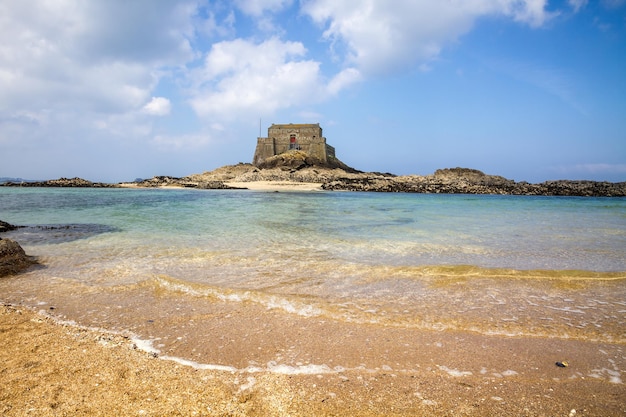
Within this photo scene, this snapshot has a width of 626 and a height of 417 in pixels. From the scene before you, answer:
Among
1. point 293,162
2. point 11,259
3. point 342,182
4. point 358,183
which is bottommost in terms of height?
point 11,259

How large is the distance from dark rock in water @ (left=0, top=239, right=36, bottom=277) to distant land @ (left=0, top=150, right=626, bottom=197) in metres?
37.8

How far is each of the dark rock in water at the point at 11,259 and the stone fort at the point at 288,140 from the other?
189 feet

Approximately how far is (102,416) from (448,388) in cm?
219

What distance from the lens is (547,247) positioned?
24.9 ft

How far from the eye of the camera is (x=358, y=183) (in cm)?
4566

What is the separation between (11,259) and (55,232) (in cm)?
435

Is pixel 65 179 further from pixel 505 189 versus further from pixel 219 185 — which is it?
pixel 505 189

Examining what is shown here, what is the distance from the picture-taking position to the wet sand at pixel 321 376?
2.05 meters

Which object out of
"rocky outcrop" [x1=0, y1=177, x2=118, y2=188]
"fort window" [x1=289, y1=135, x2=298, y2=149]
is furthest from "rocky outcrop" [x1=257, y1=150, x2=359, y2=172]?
"rocky outcrop" [x1=0, y1=177, x2=118, y2=188]

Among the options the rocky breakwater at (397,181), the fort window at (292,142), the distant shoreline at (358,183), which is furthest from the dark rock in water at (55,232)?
the fort window at (292,142)

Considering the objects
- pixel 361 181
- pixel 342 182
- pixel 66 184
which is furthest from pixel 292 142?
pixel 66 184

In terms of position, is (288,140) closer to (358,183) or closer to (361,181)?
(361,181)

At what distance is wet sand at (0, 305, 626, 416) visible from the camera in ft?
6.73

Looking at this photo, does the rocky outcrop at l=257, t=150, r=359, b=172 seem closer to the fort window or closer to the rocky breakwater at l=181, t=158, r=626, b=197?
the rocky breakwater at l=181, t=158, r=626, b=197
